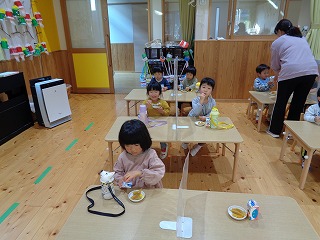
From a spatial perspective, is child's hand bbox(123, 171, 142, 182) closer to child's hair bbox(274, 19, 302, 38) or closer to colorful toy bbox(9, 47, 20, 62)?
child's hair bbox(274, 19, 302, 38)

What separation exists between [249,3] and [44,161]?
4792mm

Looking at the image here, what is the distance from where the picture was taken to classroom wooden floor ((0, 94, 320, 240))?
1.96 metres

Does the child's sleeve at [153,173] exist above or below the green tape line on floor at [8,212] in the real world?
above

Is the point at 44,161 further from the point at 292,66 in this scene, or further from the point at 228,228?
the point at 292,66

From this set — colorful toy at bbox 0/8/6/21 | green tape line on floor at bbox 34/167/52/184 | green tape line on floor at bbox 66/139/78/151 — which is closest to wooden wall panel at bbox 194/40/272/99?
green tape line on floor at bbox 66/139/78/151

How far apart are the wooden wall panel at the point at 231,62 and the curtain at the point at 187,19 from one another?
0.95 m

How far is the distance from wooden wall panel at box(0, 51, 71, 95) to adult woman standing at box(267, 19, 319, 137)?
398cm

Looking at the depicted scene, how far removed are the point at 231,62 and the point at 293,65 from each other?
1943 millimetres

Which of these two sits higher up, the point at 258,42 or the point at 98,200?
the point at 258,42

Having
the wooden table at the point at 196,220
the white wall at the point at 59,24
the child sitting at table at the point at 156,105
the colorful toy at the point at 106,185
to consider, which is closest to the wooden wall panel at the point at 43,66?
the white wall at the point at 59,24

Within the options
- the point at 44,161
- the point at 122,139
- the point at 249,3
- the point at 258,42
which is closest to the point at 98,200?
the point at 122,139

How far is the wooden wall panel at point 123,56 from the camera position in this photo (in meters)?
7.86

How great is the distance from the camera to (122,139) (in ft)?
4.49

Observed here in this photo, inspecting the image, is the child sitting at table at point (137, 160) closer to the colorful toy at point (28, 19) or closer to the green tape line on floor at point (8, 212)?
the green tape line on floor at point (8, 212)
